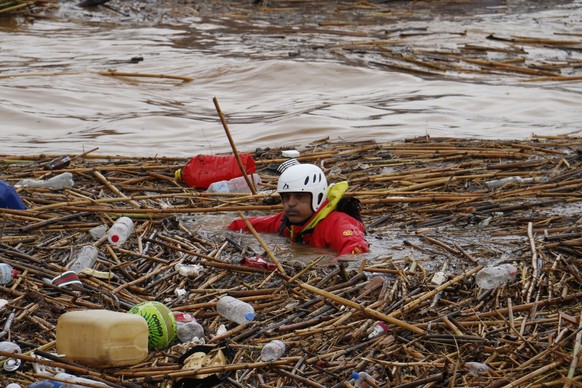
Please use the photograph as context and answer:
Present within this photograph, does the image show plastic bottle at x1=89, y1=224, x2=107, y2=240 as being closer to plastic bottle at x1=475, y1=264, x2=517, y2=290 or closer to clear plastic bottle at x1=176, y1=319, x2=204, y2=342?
clear plastic bottle at x1=176, y1=319, x2=204, y2=342

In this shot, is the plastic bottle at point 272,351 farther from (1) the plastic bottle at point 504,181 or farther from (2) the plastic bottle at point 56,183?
(1) the plastic bottle at point 504,181

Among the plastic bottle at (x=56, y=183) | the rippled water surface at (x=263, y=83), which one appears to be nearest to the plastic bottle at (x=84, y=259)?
the plastic bottle at (x=56, y=183)

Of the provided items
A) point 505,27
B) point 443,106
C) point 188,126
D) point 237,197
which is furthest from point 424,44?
point 237,197

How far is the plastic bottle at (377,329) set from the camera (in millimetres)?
5371

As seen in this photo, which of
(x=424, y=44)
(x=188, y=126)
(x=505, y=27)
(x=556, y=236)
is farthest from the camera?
(x=505, y=27)

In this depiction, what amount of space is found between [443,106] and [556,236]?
323 inches

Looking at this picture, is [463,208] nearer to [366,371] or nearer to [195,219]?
[195,219]

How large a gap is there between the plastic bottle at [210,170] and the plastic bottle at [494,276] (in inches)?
141

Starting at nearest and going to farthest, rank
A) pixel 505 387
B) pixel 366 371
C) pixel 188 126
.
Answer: pixel 505 387 → pixel 366 371 → pixel 188 126

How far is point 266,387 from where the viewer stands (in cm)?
491

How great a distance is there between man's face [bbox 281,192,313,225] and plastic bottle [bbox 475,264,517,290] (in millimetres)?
1917

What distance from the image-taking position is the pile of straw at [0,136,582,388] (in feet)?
16.5

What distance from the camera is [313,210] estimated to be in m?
7.71

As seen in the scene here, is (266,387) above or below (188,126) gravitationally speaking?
above
